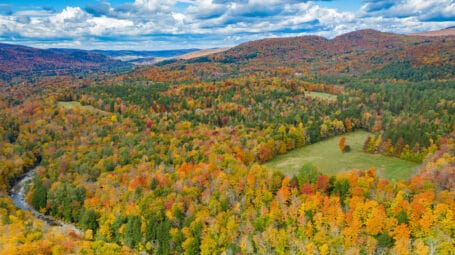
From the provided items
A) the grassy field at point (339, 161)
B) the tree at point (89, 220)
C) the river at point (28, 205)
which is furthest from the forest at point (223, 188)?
the grassy field at point (339, 161)

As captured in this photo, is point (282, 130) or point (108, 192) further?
point (282, 130)

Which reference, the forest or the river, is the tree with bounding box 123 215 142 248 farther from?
the river

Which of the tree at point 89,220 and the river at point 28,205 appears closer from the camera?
the tree at point 89,220

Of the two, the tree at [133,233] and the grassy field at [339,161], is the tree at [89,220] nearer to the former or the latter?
the tree at [133,233]

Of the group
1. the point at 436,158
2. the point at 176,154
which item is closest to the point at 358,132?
the point at 436,158

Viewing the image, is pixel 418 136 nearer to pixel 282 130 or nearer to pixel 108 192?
pixel 282 130

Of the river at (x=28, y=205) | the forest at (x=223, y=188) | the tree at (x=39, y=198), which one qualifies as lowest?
the river at (x=28, y=205)
